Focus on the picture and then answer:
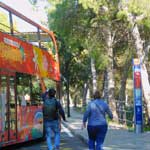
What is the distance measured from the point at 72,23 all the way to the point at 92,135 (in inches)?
659

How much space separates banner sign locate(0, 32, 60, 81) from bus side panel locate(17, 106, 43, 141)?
4.09ft

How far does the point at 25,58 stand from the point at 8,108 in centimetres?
262

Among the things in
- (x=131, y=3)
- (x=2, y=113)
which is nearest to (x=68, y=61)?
(x=131, y=3)

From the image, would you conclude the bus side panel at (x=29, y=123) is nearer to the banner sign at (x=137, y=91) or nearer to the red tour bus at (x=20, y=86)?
the red tour bus at (x=20, y=86)

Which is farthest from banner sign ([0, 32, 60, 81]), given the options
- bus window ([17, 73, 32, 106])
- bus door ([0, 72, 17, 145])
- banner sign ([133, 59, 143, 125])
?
banner sign ([133, 59, 143, 125])

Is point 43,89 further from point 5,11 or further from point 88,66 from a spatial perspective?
point 88,66

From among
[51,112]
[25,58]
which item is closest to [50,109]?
[51,112]

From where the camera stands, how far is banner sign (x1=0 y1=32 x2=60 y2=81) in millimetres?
16766

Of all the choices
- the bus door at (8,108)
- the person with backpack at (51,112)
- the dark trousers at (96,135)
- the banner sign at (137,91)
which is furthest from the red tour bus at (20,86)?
the banner sign at (137,91)

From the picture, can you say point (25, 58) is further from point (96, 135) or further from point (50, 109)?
point (96, 135)

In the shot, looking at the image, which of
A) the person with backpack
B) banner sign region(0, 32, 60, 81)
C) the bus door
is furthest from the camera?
banner sign region(0, 32, 60, 81)

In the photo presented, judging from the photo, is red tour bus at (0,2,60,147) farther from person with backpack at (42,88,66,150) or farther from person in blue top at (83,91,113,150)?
person in blue top at (83,91,113,150)

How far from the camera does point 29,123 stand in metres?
18.9

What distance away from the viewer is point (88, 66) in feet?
169
